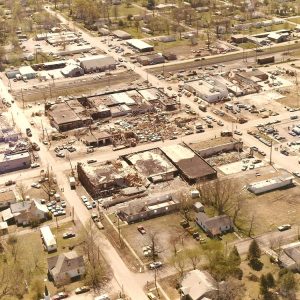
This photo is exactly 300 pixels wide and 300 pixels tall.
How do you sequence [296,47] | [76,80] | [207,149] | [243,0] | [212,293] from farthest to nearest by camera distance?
1. [243,0]
2. [296,47]
3. [76,80]
4. [207,149]
5. [212,293]

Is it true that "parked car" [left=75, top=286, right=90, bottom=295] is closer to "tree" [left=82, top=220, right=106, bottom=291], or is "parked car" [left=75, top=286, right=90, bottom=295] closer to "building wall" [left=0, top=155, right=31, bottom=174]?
"tree" [left=82, top=220, right=106, bottom=291]

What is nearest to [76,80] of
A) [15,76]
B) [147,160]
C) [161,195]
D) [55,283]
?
[15,76]

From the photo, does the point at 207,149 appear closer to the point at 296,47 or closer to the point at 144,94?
the point at 144,94

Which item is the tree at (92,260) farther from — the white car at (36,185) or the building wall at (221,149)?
the building wall at (221,149)

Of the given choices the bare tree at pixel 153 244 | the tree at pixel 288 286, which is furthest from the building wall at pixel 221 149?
the tree at pixel 288 286

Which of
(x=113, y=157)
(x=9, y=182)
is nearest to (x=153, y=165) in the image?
Answer: (x=113, y=157)

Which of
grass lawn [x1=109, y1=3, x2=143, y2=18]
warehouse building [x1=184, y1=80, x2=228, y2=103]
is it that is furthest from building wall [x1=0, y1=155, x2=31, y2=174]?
grass lawn [x1=109, y1=3, x2=143, y2=18]
